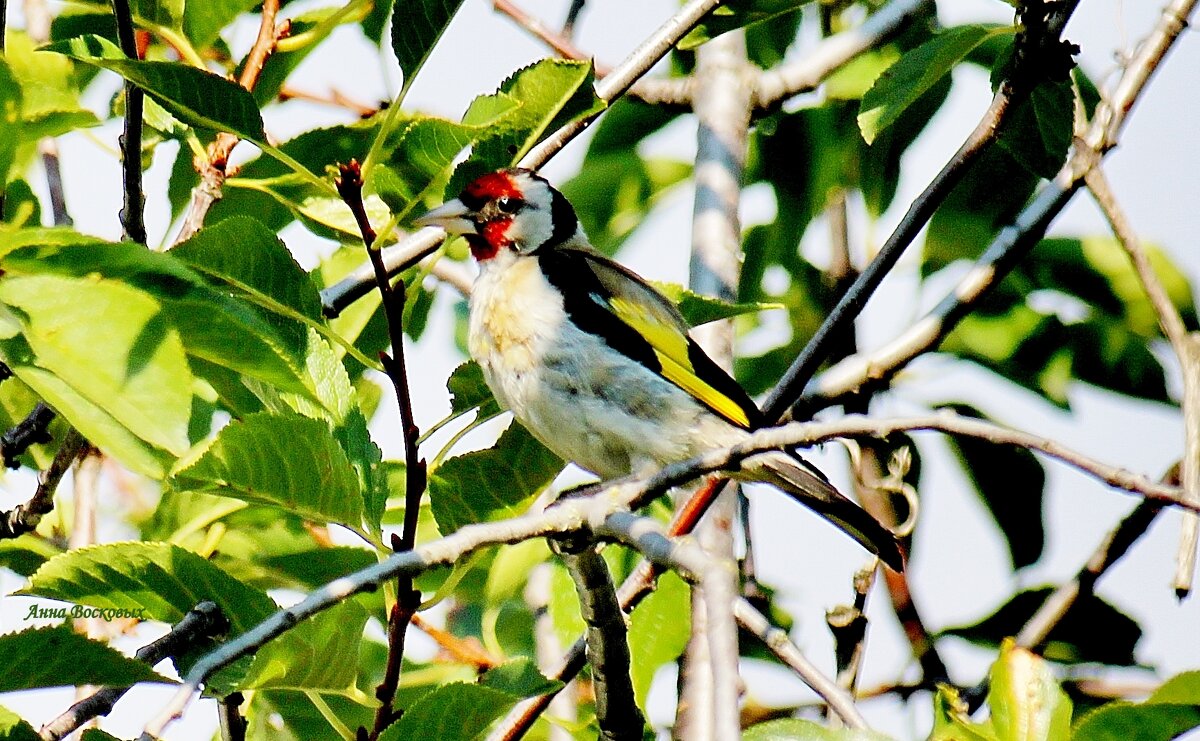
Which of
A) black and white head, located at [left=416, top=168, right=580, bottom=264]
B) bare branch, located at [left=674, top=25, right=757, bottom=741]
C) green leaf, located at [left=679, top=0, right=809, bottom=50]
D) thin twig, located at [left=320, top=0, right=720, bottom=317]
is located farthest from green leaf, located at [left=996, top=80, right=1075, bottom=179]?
black and white head, located at [left=416, top=168, right=580, bottom=264]

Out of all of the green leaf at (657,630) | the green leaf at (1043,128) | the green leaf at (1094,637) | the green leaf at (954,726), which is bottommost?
the green leaf at (1094,637)

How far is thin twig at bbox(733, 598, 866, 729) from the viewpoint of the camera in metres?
2.43

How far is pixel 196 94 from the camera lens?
2.12m

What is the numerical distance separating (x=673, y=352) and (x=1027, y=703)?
4.19 feet

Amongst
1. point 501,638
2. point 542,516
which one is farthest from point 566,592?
point 542,516

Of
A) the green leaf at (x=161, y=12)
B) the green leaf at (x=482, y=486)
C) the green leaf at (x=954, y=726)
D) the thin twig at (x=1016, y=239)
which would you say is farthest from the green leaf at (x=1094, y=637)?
the green leaf at (x=161, y=12)

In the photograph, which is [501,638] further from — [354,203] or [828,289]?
[354,203]

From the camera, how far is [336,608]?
2.24 m

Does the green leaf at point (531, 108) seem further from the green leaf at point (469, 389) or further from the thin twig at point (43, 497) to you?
the thin twig at point (43, 497)

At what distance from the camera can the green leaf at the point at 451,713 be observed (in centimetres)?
219

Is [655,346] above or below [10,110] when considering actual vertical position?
below

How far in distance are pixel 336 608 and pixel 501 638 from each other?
188 cm

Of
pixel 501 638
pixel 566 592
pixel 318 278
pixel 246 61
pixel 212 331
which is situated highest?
pixel 246 61

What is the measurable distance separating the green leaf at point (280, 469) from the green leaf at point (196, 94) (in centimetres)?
43
